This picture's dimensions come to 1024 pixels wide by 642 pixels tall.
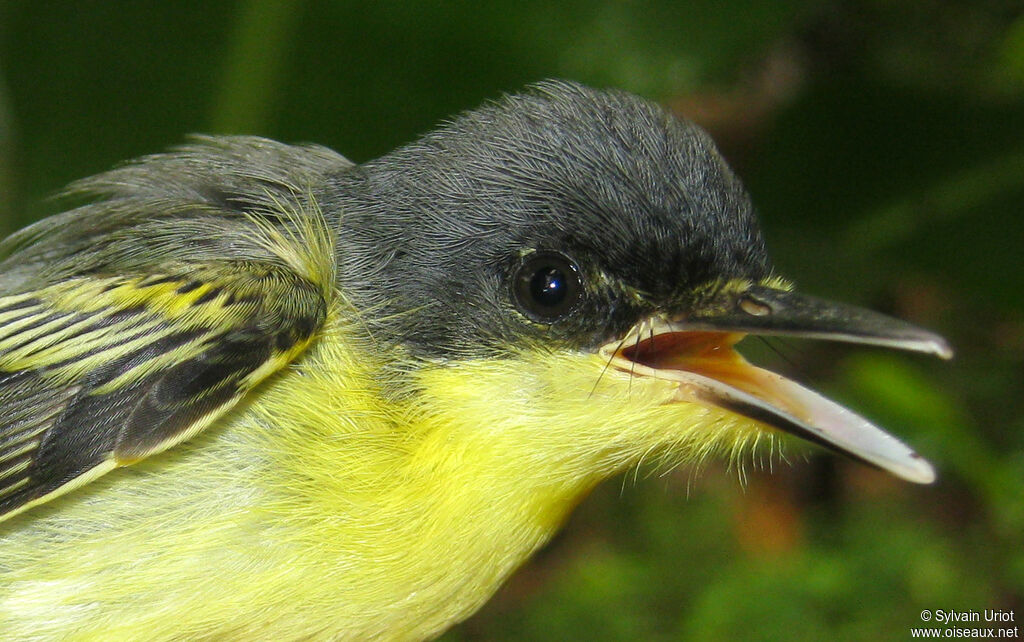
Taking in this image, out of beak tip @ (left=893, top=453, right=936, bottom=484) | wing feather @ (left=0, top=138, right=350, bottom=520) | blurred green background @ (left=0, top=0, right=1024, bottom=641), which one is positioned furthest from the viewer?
blurred green background @ (left=0, top=0, right=1024, bottom=641)

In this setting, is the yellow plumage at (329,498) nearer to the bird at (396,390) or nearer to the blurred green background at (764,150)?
the bird at (396,390)

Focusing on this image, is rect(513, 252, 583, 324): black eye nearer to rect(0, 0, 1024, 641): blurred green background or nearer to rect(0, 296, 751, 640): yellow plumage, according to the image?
rect(0, 296, 751, 640): yellow plumage

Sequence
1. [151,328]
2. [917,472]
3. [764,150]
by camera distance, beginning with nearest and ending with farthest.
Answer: [917,472] < [151,328] < [764,150]

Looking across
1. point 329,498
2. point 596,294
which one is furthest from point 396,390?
point 596,294

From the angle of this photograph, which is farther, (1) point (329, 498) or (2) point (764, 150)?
(2) point (764, 150)

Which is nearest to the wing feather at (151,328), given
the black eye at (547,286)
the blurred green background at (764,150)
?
the black eye at (547,286)

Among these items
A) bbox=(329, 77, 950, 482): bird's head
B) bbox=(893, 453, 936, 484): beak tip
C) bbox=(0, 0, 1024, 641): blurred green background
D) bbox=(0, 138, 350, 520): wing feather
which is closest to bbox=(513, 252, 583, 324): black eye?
bbox=(329, 77, 950, 482): bird's head

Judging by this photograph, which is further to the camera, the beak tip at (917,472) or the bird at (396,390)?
the bird at (396,390)

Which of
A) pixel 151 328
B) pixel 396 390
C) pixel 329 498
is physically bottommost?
pixel 329 498

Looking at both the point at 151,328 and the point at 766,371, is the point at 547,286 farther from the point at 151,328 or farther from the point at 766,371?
the point at 151,328
